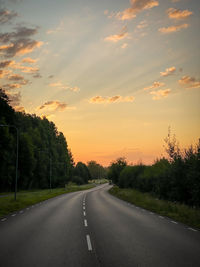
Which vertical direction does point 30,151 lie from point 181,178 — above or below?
above

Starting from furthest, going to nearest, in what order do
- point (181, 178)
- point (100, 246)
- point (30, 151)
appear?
1. point (30, 151)
2. point (181, 178)
3. point (100, 246)

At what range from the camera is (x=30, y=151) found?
62.3 meters

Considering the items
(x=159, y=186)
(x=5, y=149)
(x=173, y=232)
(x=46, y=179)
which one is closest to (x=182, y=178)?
(x=159, y=186)

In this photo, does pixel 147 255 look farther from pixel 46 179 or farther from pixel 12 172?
pixel 46 179

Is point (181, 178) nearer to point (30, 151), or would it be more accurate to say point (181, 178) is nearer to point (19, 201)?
point (19, 201)

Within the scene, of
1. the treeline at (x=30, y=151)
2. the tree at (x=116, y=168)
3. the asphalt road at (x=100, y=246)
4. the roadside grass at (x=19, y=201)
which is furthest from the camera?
the tree at (x=116, y=168)

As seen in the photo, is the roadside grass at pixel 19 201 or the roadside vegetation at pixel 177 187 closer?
the roadside vegetation at pixel 177 187

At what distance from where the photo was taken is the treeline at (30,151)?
152ft

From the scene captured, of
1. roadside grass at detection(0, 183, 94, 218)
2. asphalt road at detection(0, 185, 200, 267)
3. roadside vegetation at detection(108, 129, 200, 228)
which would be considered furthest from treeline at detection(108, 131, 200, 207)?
roadside grass at detection(0, 183, 94, 218)

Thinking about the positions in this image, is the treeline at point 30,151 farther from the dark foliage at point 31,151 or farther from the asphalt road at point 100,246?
the asphalt road at point 100,246

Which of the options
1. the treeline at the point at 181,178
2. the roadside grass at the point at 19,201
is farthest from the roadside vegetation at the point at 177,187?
the roadside grass at the point at 19,201

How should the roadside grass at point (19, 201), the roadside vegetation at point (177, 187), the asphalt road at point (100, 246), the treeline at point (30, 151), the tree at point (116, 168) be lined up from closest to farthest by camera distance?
the asphalt road at point (100, 246), the roadside vegetation at point (177, 187), the roadside grass at point (19, 201), the treeline at point (30, 151), the tree at point (116, 168)

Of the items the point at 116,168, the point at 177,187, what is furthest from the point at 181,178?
the point at 116,168

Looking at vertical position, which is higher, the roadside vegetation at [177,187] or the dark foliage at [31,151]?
the dark foliage at [31,151]
